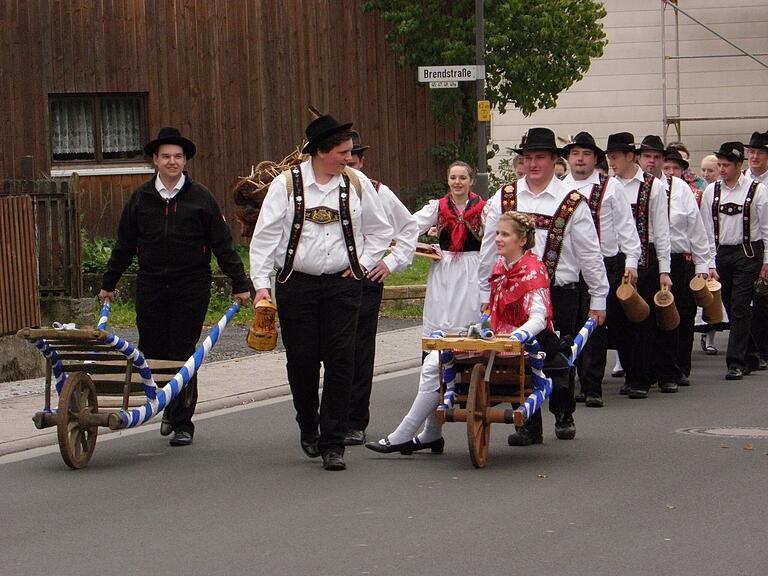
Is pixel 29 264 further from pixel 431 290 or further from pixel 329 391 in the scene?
pixel 329 391

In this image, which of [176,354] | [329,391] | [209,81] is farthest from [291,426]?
[209,81]

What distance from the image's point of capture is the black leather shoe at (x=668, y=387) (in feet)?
41.5

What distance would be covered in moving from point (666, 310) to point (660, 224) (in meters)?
0.66

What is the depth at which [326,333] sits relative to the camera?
9.17m

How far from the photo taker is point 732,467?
8984 mm

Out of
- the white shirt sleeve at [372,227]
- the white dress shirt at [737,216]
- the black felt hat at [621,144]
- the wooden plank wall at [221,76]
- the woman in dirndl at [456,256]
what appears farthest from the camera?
the wooden plank wall at [221,76]

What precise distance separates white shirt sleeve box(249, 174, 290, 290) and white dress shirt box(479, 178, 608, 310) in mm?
1578

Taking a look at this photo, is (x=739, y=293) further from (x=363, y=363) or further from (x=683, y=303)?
(x=363, y=363)

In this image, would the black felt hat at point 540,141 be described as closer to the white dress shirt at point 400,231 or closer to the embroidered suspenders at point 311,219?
the white dress shirt at point 400,231

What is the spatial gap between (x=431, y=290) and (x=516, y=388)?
2.74 m

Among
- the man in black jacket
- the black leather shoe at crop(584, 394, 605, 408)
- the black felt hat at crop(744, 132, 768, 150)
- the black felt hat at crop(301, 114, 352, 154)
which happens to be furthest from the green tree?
the black felt hat at crop(301, 114, 352, 154)

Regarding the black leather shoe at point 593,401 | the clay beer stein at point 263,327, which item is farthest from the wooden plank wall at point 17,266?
the black leather shoe at point 593,401

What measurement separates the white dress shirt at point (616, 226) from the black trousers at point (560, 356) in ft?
3.91

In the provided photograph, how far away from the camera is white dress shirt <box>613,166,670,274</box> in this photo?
1237cm
